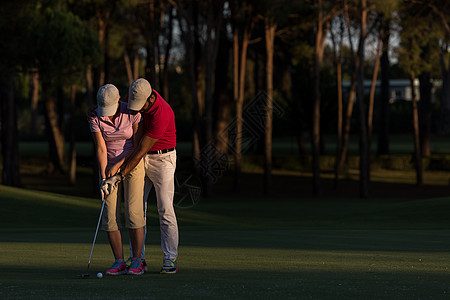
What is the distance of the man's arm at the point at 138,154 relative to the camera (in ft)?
29.5

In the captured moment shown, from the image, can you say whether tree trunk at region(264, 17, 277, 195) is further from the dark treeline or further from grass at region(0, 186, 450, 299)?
grass at region(0, 186, 450, 299)

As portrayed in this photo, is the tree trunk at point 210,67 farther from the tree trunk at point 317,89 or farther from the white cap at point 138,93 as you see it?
the white cap at point 138,93

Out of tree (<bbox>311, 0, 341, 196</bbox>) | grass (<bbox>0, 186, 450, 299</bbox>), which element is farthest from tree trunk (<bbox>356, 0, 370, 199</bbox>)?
grass (<bbox>0, 186, 450, 299</bbox>)

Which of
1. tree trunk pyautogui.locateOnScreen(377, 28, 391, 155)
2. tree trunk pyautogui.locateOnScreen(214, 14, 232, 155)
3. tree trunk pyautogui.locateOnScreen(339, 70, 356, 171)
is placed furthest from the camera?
tree trunk pyautogui.locateOnScreen(377, 28, 391, 155)

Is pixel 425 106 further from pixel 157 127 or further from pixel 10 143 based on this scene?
pixel 157 127

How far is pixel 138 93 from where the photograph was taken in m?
8.90

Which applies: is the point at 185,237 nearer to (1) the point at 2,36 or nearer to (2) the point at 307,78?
(1) the point at 2,36

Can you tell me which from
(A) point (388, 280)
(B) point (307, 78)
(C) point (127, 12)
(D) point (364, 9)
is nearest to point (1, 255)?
(A) point (388, 280)

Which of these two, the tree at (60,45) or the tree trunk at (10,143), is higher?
the tree at (60,45)

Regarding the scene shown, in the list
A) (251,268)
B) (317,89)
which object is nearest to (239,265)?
(251,268)

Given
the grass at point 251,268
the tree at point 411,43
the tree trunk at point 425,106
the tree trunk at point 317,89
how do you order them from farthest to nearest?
1. the tree trunk at point 425,106
2. the tree at point 411,43
3. the tree trunk at point 317,89
4. the grass at point 251,268

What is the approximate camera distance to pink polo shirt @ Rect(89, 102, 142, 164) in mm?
9125

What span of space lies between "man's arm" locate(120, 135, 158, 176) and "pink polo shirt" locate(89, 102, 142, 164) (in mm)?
230

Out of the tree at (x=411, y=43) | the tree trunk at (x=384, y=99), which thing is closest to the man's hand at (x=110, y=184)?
the tree at (x=411, y=43)
